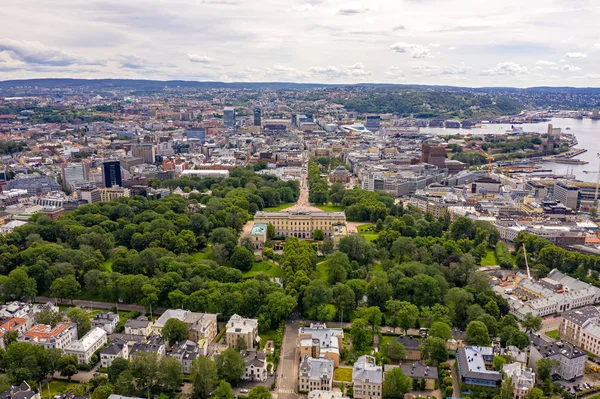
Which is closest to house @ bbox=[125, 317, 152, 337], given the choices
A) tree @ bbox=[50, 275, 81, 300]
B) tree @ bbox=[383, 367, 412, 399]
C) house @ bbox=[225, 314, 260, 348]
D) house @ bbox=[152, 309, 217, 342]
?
house @ bbox=[152, 309, 217, 342]

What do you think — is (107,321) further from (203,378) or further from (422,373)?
(422,373)

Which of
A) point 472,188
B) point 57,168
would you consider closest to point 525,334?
point 472,188

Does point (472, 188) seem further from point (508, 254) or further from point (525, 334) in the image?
point (525, 334)

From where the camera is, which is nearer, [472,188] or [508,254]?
[508,254]

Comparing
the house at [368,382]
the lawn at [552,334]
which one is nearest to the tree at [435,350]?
the house at [368,382]

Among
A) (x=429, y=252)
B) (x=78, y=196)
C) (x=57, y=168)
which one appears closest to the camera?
(x=429, y=252)

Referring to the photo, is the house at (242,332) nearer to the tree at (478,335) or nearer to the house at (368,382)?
the house at (368,382)
